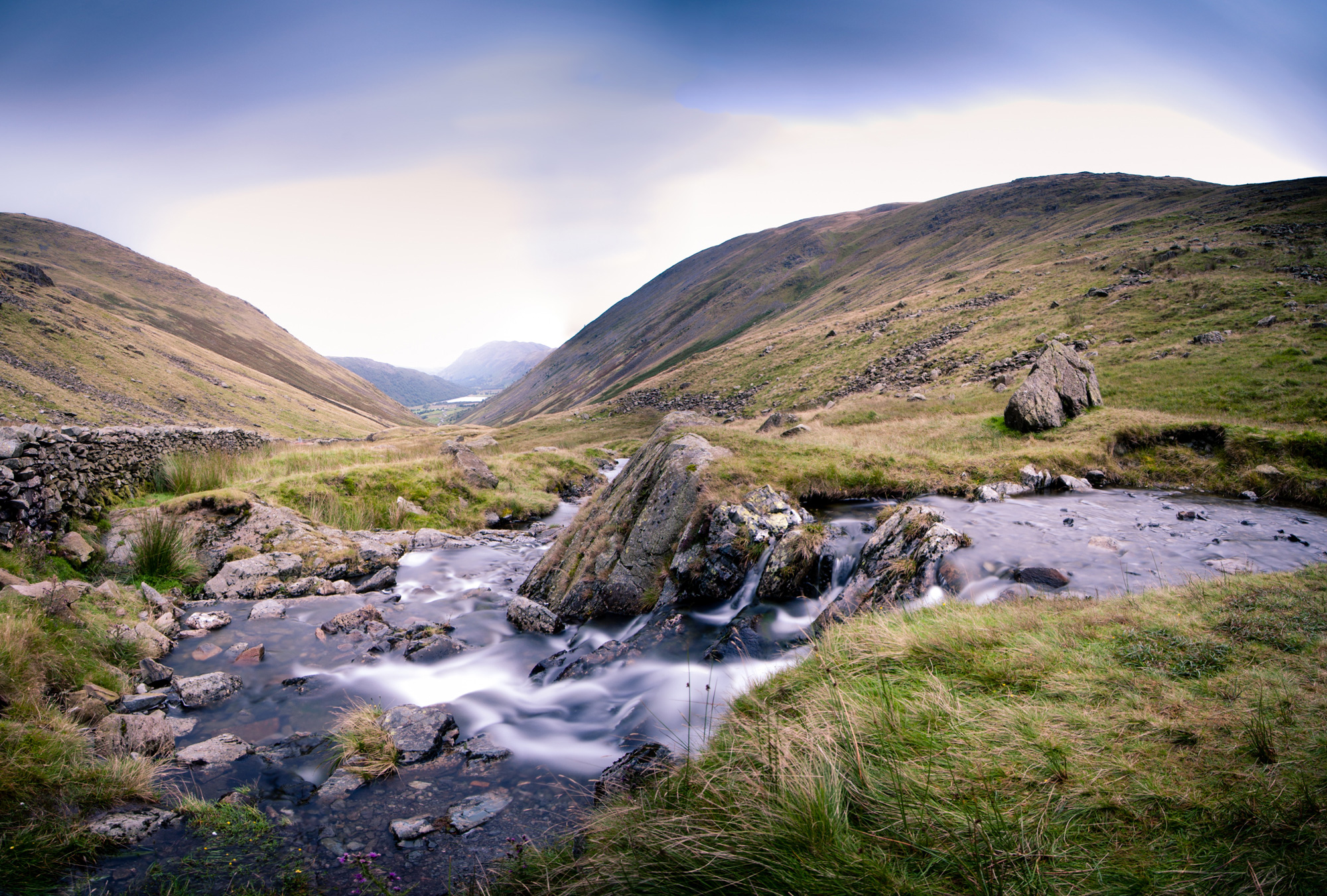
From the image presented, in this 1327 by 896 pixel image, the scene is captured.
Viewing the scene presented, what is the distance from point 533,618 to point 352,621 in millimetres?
4343

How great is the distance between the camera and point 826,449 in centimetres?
1709

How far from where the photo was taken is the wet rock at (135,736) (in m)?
6.54

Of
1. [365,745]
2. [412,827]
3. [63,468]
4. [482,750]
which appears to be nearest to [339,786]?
[365,745]

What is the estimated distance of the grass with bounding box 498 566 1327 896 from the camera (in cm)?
290

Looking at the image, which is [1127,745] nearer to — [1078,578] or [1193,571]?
[1078,578]

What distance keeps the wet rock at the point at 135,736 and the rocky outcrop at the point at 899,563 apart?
9.47m

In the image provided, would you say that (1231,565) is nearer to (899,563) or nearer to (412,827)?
(899,563)

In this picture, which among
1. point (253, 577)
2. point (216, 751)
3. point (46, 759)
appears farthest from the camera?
point (253, 577)

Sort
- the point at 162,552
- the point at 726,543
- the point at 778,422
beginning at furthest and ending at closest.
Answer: the point at 778,422 → the point at 162,552 → the point at 726,543

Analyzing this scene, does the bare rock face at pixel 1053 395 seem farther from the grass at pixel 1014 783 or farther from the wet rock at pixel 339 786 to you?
the wet rock at pixel 339 786

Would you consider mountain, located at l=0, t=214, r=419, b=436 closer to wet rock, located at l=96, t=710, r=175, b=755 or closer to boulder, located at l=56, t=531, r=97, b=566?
boulder, located at l=56, t=531, r=97, b=566

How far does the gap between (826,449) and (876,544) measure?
24.1 feet

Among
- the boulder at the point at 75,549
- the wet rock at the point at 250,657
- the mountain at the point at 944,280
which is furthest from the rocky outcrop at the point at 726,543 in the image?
the mountain at the point at 944,280

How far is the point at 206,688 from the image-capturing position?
29.1ft
